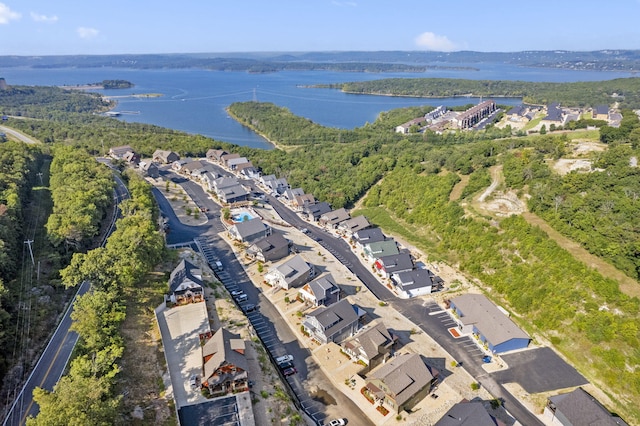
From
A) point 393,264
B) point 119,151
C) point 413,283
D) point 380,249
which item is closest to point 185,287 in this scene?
point 393,264

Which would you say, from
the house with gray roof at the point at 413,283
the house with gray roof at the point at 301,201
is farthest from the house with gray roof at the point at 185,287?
the house with gray roof at the point at 301,201

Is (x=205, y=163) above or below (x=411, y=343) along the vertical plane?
above

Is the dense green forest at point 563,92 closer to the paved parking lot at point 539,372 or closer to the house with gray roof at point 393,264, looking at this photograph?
the house with gray roof at point 393,264

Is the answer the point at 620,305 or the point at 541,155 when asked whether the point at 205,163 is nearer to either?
the point at 541,155

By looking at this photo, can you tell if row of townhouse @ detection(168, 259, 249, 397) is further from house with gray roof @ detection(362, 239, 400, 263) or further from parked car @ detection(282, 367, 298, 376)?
house with gray roof @ detection(362, 239, 400, 263)

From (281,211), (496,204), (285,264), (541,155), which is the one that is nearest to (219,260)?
(285,264)

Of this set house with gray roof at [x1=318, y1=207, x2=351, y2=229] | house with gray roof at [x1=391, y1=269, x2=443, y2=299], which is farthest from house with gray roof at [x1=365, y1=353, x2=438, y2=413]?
house with gray roof at [x1=318, y1=207, x2=351, y2=229]

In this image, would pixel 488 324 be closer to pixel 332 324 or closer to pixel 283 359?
pixel 332 324
